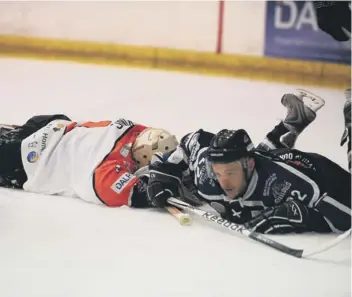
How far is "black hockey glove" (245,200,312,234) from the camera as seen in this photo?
3.13ft

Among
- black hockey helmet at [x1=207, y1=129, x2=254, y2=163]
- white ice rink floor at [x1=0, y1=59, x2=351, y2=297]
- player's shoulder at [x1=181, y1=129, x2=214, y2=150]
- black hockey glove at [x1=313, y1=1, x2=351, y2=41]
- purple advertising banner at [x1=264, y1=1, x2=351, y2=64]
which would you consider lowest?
white ice rink floor at [x1=0, y1=59, x2=351, y2=297]

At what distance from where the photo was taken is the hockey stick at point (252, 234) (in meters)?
0.92

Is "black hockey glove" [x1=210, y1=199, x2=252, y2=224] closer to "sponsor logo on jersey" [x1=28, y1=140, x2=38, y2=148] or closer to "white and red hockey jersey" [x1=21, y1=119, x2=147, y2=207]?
"white and red hockey jersey" [x1=21, y1=119, x2=147, y2=207]

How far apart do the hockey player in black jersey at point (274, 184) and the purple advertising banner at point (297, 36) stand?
300 mm

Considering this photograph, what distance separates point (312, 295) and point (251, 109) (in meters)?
0.60

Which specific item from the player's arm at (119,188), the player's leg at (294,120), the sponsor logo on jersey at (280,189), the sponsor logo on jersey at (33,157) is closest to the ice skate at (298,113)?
the player's leg at (294,120)

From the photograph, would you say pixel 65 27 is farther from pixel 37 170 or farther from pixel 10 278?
pixel 10 278

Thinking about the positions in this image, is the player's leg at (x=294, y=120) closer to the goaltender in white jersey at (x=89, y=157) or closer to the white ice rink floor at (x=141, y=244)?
the white ice rink floor at (x=141, y=244)

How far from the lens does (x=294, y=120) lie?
104cm

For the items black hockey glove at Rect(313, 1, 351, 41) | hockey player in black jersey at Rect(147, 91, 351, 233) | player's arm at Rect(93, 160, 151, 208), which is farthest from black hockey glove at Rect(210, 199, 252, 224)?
black hockey glove at Rect(313, 1, 351, 41)

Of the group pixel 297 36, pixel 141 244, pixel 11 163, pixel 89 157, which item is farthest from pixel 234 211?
pixel 297 36

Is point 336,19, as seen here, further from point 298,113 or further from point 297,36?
point 297,36

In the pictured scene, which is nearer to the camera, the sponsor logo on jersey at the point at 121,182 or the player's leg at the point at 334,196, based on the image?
the player's leg at the point at 334,196

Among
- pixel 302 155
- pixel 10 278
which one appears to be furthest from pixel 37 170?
pixel 302 155
